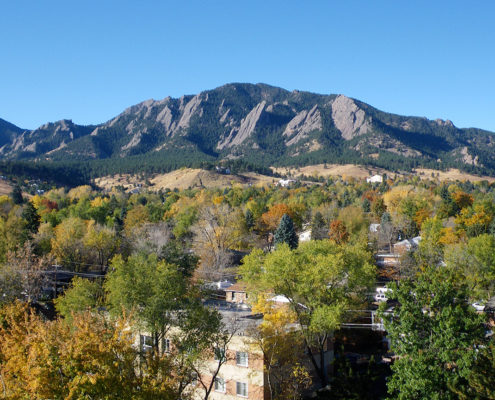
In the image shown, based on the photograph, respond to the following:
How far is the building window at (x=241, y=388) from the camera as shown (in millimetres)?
24828

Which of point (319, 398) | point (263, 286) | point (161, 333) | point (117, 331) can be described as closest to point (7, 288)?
point (161, 333)

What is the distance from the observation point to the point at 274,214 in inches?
3310

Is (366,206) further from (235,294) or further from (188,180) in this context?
(188,180)

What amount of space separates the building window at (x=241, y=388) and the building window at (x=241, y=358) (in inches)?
41.5

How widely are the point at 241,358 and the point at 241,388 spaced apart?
1657 millimetres

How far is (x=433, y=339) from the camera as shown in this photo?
18922 millimetres

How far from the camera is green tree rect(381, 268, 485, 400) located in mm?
18109

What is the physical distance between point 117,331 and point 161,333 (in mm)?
7792

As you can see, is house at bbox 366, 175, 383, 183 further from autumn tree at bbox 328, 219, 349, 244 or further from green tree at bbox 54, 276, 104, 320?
green tree at bbox 54, 276, 104, 320

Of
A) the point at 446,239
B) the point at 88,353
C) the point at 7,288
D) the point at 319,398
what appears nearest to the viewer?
the point at 88,353

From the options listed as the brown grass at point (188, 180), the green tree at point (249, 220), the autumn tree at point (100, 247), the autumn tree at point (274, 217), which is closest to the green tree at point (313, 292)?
the autumn tree at point (100, 247)

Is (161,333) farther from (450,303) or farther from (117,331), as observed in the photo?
(450,303)

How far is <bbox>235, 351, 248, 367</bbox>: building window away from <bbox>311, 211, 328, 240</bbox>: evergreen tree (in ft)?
163

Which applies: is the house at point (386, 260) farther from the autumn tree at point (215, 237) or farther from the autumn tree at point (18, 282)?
the autumn tree at point (18, 282)
